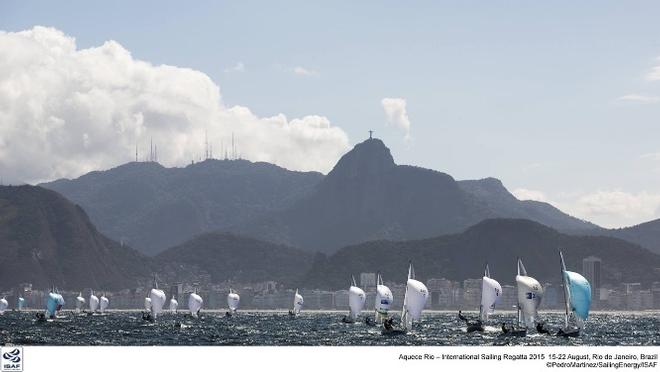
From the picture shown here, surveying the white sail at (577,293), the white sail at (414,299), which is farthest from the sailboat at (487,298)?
the white sail at (577,293)

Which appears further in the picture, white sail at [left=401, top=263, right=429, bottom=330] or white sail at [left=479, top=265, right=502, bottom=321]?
white sail at [left=479, top=265, right=502, bottom=321]

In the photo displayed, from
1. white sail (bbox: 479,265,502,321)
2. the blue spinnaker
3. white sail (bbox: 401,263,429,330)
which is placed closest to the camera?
the blue spinnaker

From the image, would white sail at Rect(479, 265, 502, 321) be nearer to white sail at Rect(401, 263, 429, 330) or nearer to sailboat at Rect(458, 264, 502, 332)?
sailboat at Rect(458, 264, 502, 332)

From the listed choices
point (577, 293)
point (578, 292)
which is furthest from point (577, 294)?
point (578, 292)
